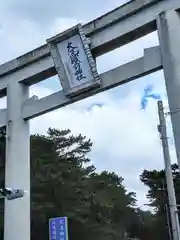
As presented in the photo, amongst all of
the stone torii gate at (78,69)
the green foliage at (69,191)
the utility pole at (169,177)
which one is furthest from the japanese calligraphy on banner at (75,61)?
the green foliage at (69,191)

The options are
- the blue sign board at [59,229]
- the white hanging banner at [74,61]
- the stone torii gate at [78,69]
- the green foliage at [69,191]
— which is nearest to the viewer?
the blue sign board at [59,229]

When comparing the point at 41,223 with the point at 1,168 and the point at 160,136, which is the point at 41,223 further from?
the point at 160,136

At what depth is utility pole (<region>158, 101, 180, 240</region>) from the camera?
5945 millimetres

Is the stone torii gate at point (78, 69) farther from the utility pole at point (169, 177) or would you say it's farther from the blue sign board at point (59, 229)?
the blue sign board at point (59, 229)

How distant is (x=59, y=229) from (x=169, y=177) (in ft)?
6.29

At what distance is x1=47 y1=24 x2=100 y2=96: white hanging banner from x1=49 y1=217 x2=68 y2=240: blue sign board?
2.26 meters

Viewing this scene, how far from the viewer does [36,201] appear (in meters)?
18.4

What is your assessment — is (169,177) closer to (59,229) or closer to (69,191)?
(59,229)

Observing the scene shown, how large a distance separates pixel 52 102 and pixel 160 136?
2.26m

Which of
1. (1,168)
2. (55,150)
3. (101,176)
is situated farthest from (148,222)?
(1,168)

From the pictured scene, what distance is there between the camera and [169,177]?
20.3 ft

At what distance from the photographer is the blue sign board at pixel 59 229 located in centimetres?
639

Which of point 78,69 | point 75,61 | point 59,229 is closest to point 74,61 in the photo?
point 75,61

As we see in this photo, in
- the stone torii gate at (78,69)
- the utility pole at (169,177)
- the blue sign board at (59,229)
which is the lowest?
the blue sign board at (59,229)
